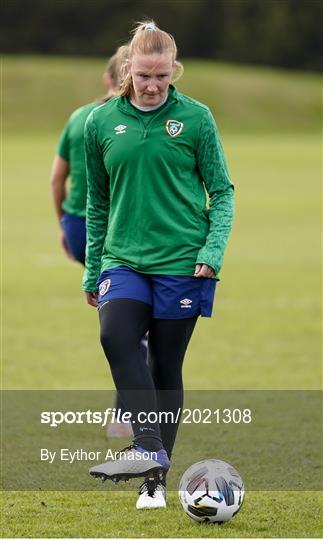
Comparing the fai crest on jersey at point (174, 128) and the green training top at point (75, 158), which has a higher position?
the fai crest on jersey at point (174, 128)

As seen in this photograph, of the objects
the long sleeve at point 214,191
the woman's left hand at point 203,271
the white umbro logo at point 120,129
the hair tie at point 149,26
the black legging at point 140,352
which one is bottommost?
the black legging at point 140,352

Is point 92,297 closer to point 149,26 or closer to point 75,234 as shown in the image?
point 149,26

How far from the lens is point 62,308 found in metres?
13.1

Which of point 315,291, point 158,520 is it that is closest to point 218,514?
point 158,520

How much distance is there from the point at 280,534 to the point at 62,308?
829 centimetres

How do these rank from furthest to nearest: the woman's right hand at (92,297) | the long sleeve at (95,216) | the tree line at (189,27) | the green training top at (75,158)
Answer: the tree line at (189,27) → the green training top at (75,158) → the woman's right hand at (92,297) → the long sleeve at (95,216)

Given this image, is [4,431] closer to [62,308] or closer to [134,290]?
[134,290]

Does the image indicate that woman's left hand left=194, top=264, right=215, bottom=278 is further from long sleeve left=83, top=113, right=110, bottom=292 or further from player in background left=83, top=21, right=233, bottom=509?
long sleeve left=83, top=113, right=110, bottom=292

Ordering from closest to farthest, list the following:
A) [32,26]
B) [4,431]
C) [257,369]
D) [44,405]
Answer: [4,431], [44,405], [257,369], [32,26]

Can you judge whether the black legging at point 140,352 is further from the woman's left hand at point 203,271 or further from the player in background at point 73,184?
the player in background at point 73,184

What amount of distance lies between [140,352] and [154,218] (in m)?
0.59

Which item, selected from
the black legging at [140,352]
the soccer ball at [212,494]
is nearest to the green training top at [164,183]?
the black legging at [140,352]

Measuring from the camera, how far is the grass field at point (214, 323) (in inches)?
206

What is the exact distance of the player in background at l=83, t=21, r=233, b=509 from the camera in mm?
5105
